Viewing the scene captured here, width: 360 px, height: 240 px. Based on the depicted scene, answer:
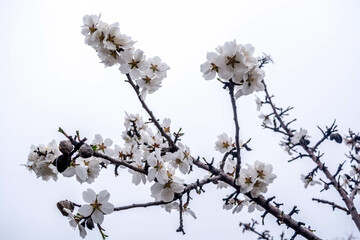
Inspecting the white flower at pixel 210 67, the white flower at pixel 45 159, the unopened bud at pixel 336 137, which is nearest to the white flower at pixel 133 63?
the white flower at pixel 210 67

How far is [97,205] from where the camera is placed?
2307 millimetres

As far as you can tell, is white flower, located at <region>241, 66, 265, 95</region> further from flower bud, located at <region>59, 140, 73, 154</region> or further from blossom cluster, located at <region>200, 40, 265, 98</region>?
flower bud, located at <region>59, 140, 73, 154</region>

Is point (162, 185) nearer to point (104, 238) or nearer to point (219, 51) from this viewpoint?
point (104, 238)

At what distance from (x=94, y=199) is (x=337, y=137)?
475 centimetres

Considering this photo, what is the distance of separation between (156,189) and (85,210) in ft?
2.13

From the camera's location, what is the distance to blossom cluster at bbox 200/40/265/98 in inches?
89.0

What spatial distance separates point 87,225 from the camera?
2.25 meters

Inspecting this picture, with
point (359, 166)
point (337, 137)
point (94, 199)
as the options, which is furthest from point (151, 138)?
point (359, 166)

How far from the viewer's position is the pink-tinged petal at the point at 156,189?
2.44m

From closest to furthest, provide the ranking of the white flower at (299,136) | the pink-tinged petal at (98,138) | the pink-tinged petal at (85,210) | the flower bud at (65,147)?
the flower bud at (65,147) < the pink-tinged petal at (85,210) < the pink-tinged petal at (98,138) < the white flower at (299,136)

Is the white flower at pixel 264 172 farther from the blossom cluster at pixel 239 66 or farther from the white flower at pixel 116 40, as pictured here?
the white flower at pixel 116 40

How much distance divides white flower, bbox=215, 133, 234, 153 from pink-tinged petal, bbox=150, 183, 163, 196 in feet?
5.89

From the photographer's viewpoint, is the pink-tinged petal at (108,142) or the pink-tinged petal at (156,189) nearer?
the pink-tinged petal at (156,189)

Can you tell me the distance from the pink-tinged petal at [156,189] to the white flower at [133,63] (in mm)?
1239
